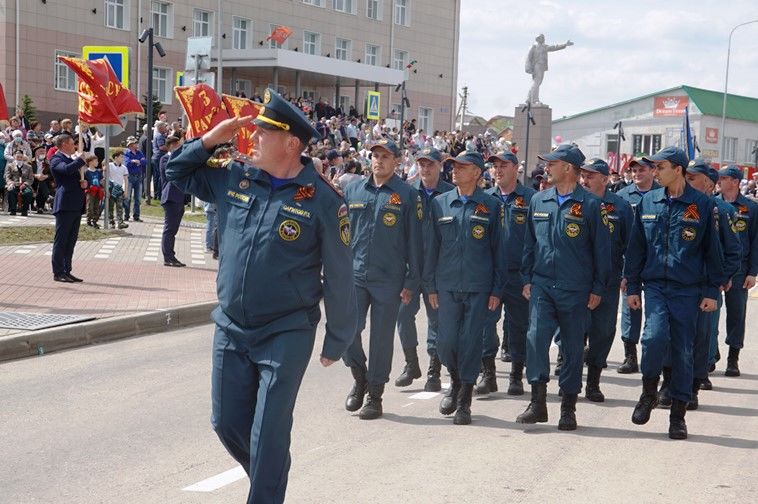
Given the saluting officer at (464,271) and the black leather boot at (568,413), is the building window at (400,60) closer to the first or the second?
the saluting officer at (464,271)

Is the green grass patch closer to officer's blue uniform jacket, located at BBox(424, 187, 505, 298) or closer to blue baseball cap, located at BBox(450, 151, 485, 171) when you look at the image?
officer's blue uniform jacket, located at BBox(424, 187, 505, 298)

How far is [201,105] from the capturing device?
67.0 feet

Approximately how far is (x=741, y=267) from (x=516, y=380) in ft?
9.26

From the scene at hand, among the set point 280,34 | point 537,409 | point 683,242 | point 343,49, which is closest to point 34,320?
point 537,409

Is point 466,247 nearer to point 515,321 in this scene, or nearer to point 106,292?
point 515,321

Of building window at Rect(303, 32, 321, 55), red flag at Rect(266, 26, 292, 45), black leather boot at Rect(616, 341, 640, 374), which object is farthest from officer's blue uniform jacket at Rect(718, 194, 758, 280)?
building window at Rect(303, 32, 321, 55)

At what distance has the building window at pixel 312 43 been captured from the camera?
184 feet

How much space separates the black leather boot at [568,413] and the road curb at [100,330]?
522 cm

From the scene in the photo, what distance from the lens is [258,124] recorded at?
16.4 feet

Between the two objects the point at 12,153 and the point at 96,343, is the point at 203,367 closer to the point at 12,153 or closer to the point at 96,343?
the point at 96,343

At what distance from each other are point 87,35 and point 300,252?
41.7 metres

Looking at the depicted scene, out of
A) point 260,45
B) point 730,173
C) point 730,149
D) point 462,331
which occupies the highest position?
point 260,45

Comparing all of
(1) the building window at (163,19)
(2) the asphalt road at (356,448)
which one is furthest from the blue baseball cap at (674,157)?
(1) the building window at (163,19)

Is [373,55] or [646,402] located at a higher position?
[373,55]
